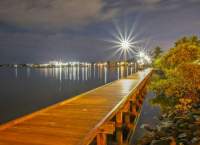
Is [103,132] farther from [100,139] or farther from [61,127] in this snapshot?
[61,127]

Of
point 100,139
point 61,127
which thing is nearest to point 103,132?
point 100,139

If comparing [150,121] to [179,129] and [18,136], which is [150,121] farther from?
[18,136]

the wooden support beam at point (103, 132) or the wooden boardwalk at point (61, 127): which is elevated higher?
the wooden boardwalk at point (61, 127)

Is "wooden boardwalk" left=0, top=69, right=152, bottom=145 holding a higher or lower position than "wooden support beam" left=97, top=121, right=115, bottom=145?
higher

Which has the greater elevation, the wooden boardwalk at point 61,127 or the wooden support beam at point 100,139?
the wooden boardwalk at point 61,127

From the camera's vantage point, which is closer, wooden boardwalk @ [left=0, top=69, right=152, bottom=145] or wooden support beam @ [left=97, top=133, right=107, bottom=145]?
wooden boardwalk @ [left=0, top=69, right=152, bottom=145]

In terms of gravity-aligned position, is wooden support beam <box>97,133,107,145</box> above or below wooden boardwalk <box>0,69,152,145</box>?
below

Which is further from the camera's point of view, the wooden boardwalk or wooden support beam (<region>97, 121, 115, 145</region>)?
wooden support beam (<region>97, 121, 115, 145</region>)

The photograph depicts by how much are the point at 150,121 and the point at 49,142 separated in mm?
13107

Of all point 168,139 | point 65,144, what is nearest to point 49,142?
point 65,144

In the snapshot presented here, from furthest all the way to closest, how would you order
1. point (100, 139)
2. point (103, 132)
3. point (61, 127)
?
point (100, 139) < point (103, 132) < point (61, 127)

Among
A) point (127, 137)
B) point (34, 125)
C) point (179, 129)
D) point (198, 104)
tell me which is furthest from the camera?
point (198, 104)

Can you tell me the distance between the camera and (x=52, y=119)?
8.59m

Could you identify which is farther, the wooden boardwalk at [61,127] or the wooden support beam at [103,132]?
the wooden support beam at [103,132]
